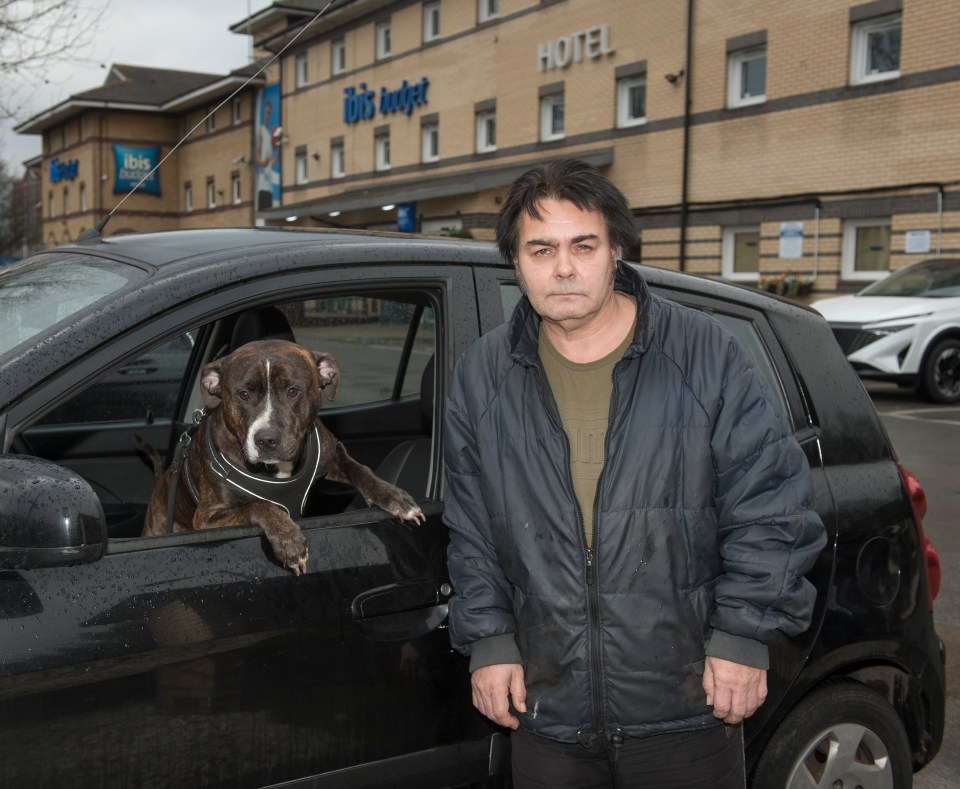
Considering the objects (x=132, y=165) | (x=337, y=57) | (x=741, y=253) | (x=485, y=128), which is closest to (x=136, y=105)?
(x=132, y=165)

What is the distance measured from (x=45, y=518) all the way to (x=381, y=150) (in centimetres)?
3374

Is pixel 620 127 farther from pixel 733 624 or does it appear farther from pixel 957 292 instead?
pixel 733 624

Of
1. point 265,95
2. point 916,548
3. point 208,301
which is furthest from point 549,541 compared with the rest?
point 265,95

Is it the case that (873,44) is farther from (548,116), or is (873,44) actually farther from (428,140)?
(428,140)

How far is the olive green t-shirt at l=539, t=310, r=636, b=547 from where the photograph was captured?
6.92ft

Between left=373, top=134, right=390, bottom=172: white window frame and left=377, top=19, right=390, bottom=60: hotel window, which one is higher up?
left=377, top=19, right=390, bottom=60: hotel window

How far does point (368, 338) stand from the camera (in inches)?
134

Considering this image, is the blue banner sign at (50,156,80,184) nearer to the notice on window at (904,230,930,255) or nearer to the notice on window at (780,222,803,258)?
the notice on window at (780,222,803,258)

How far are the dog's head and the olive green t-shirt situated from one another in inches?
35.2

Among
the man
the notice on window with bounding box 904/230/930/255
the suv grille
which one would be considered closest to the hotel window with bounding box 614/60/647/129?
the notice on window with bounding box 904/230/930/255

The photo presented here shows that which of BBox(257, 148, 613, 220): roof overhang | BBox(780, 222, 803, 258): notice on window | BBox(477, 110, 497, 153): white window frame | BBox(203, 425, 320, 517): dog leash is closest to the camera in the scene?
BBox(203, 425, 320, 517): dog leash

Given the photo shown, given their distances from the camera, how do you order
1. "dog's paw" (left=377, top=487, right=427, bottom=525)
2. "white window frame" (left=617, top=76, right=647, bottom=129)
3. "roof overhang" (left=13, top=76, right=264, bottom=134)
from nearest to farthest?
"dog's paw" (left=377, top=487, right=427, bottom=525), "white window frame" (left=617, top=76, right=647, bottom=129), "roof overhang" (left=13, top=76, right=264, bottom=134)

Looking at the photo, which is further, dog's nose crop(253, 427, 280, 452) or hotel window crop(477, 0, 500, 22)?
hotel window crop(477, 0, 500, 22)

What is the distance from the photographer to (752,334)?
10.0 feet
